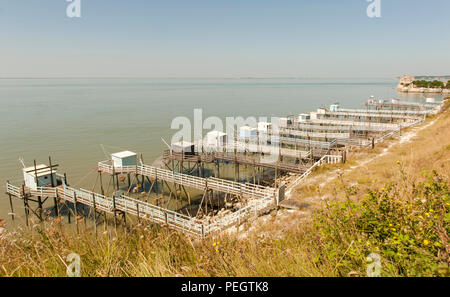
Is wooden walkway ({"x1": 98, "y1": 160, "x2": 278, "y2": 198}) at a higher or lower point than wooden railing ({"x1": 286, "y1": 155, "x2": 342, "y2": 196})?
lower

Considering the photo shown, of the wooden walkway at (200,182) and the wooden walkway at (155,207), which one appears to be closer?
the wooden walkway at (155,207)

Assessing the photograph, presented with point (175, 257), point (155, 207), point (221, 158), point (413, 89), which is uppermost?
point (413, 89)

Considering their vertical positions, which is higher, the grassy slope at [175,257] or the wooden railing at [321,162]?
the grassy slope at [175,257]

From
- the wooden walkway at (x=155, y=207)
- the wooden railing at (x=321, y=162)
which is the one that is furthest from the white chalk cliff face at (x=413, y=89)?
the wooden walkway at (x=155, y=207)

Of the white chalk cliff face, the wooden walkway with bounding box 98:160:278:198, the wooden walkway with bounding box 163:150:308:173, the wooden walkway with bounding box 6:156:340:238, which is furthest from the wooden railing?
the white chalk cliff face

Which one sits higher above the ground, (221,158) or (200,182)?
(221,158)

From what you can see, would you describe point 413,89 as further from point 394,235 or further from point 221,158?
point 394,235

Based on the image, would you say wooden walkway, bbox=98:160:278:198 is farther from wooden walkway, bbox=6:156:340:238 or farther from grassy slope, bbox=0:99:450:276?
grassy slope, bbox=0:99:450:276

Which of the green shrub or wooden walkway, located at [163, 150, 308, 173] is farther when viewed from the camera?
wooden walkway, located at [163, 150, 308, 173]

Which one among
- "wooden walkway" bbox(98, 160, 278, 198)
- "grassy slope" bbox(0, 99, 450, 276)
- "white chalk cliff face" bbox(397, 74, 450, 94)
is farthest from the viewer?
"white chalk cliff face" bbox(397, 74, 450, 94)

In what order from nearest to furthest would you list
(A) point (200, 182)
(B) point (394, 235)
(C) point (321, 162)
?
(B) point (394, 235) → (A) point (200, 182) → (C) point (321, 162)

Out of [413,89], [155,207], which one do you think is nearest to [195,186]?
[155,207]

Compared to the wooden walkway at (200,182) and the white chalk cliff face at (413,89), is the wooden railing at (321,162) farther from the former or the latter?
the white chalk cliff face at (413,89)
